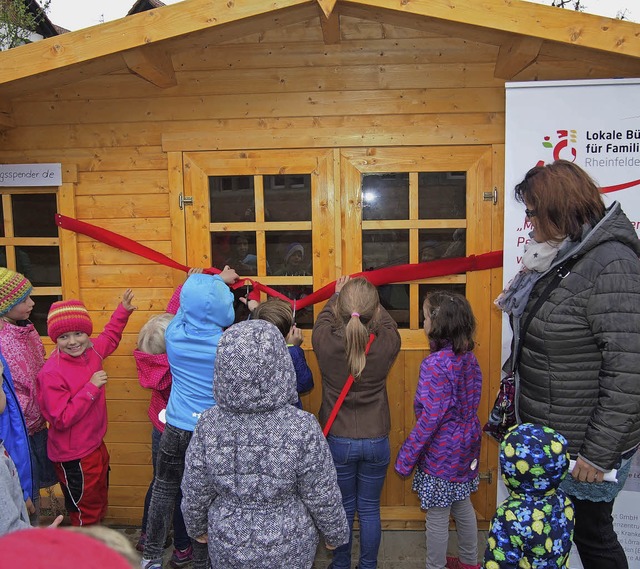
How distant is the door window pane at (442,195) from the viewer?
12.2 ft

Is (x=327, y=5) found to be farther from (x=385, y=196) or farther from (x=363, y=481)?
(x=363, y=481)

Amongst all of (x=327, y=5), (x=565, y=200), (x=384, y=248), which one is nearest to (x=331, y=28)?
(x=327, y=5)

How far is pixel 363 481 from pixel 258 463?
1.18 meters

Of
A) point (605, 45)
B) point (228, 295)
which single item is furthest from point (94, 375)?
point (605, 45)

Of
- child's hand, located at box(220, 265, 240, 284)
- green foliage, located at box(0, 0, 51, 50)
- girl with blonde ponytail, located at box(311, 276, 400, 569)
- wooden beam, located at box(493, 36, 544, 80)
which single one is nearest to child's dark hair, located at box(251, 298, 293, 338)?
girl with blonde ponytail, located at box(311, 276, 400, 569)

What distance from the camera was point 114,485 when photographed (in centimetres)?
413

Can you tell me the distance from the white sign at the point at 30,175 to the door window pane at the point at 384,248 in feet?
7.00

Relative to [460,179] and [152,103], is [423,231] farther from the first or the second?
[152,103]

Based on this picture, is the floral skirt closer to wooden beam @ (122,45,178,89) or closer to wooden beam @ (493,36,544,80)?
wooden beam @ (493,36,544,80)

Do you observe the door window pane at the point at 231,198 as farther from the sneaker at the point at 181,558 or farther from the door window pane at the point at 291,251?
the sneaker at the point at 181,558

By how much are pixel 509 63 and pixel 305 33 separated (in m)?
1.29

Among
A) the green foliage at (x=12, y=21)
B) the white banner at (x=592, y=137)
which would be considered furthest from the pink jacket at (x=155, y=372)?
the green foliage at (x=12, y=21)

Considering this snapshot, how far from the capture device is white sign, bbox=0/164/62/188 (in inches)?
153

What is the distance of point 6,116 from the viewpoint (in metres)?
3.85
